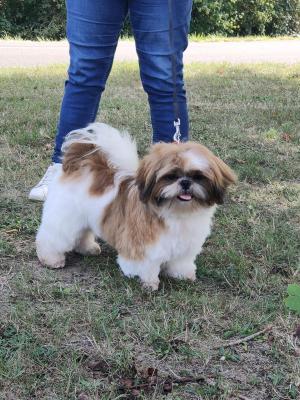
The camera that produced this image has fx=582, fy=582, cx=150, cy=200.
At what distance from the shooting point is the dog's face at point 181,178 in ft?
7.93

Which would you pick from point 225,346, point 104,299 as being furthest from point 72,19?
point 225,346

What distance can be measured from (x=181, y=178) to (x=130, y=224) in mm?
397

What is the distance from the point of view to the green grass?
6.93ft

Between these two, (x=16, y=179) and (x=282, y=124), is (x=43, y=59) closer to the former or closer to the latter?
(x=282, y=124)

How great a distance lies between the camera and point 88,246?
3139mm

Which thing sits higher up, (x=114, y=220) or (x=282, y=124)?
(x=114, y=220)

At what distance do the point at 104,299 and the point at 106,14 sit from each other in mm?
1504

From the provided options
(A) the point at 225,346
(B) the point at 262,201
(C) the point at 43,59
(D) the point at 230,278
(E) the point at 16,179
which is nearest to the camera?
(A) the point at 225,346

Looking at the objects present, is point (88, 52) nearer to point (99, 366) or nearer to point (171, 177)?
point (171, 177)

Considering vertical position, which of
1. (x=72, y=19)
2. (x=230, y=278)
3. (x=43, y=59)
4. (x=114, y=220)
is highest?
(x=72, y=19)

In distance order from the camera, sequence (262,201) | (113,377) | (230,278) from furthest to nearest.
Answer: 1. (262,201)
2. (230,278)
3. (113,377)

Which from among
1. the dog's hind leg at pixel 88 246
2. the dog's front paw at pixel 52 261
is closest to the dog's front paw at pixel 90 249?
the dog's hind leg at pixel 88 246

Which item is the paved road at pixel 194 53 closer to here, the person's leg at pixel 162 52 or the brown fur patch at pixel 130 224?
the person's leg at pixel 162 52

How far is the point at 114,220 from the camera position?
2.76m
